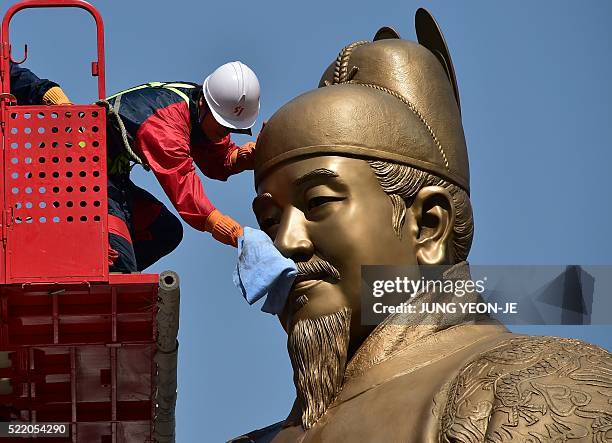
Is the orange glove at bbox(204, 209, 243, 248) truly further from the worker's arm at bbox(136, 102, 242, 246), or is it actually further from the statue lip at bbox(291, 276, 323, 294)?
the statue lip at bbox(291, 276, 323, 294)

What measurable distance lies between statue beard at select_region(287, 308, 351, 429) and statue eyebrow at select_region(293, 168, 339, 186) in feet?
2.25

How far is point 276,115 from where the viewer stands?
1158 centimetres

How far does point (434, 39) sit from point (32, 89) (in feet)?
14.6

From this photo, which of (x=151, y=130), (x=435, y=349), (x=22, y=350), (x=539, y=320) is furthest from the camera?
(x=22, y=350)

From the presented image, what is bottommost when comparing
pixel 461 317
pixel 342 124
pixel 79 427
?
pixel 79 427

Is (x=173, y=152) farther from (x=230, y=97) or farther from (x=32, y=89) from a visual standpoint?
(x=32, y=89)

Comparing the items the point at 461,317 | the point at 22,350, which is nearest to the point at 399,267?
the point at 461,317

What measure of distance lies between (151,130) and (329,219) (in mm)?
4331

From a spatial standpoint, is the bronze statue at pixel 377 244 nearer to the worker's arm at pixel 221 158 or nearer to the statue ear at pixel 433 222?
the statue ear at pixel 433 222

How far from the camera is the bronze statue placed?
10.4 metres

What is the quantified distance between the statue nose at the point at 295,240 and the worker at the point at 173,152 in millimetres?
3862

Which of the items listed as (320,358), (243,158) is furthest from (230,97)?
(320,358)

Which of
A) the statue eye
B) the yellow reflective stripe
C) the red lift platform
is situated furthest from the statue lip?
the yellow reflective stripe

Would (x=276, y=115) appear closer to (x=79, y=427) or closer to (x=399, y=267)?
(x=399, y=267)
